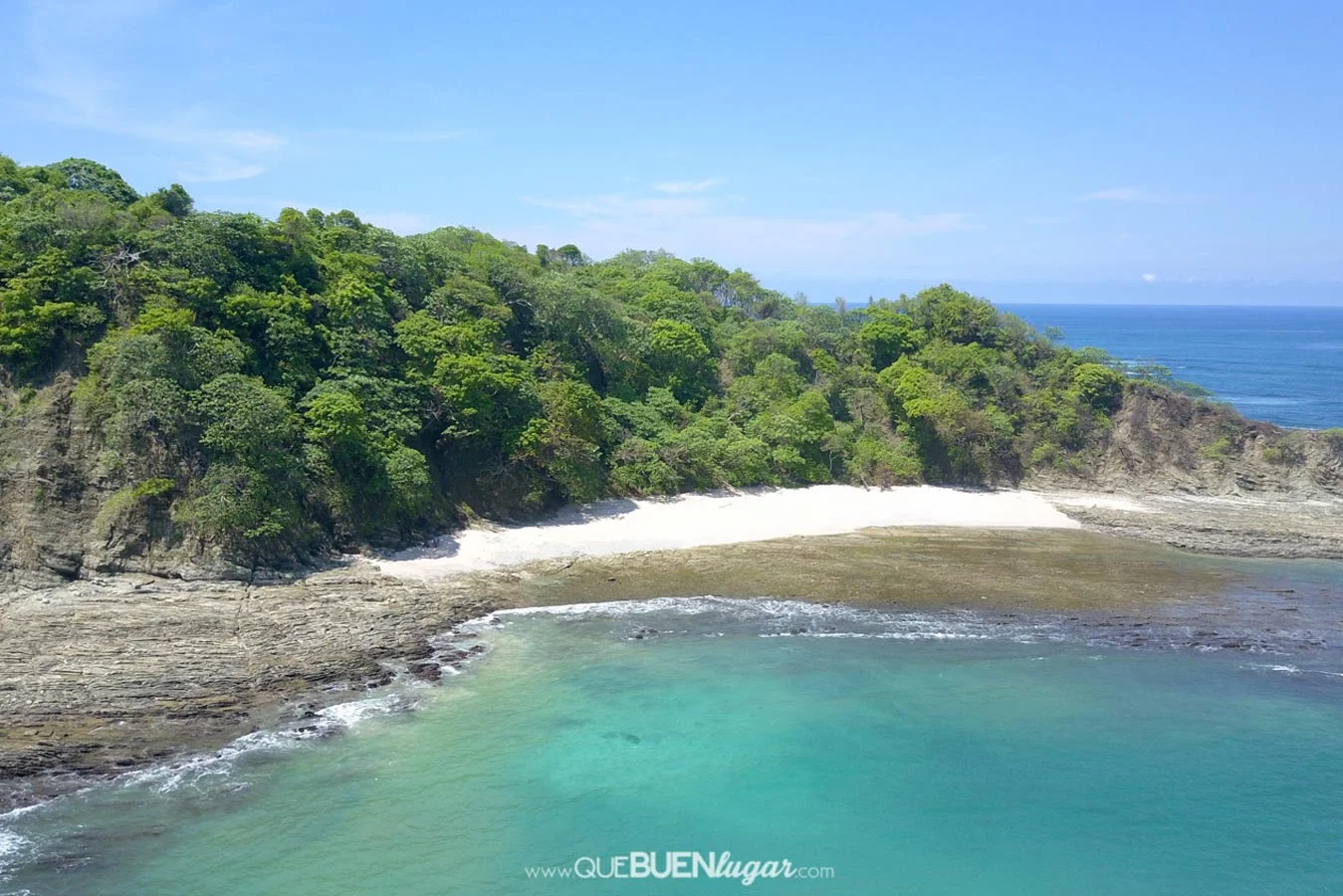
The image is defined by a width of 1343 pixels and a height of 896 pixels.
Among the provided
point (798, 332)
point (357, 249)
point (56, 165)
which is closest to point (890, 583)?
point (798, 332)

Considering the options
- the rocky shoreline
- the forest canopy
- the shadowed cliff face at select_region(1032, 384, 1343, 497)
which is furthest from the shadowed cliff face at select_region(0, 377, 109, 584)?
the shadowed cliff face at select_region(1032, 384, 1343, 497)

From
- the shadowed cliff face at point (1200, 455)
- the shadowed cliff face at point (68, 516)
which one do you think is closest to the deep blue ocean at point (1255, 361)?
the shadowed cliff face at point (1200, 455)

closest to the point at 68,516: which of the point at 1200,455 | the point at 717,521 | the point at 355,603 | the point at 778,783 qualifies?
the point at 355,603

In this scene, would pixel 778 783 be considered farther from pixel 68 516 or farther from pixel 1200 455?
pixel 1200 455

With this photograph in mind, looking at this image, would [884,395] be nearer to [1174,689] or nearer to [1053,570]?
[1053,570]

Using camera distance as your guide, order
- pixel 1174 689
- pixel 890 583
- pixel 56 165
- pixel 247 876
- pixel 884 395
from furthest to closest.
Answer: pixel 884 395 < pixel 56 165 < pixel 890 583 < pixel 1174 689 < pixel 247 876

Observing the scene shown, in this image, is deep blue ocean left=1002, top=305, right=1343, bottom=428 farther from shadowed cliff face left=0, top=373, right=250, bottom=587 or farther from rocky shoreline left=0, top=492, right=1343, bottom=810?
shadowed cliff face left=0, top=373, right=250, bottom=587
